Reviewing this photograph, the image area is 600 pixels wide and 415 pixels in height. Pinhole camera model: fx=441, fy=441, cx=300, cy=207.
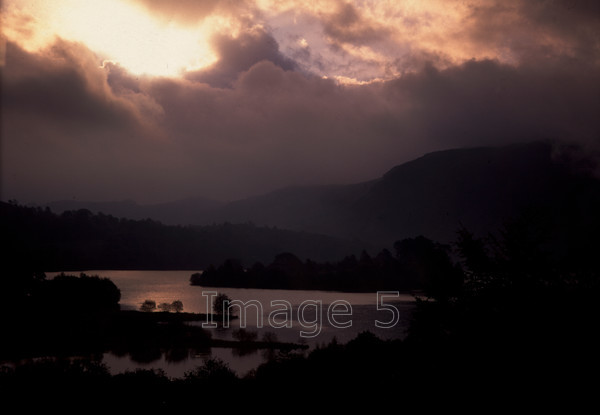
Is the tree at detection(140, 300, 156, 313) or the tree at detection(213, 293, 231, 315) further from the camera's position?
the tree at detection(140, 300, 156, 313)

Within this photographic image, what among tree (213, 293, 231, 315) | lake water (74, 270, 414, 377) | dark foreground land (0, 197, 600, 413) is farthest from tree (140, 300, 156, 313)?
dark foreground land (0, 197, 600, 413)

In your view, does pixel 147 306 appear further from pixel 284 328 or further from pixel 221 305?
pixel 284 328

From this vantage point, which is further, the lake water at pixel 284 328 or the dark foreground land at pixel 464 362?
the lake water at pixel 284 328

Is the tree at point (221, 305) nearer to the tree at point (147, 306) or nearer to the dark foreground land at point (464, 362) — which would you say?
the tree at point (147, 306)

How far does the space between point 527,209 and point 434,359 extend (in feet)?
28.8

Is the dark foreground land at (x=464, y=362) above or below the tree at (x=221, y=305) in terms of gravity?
above

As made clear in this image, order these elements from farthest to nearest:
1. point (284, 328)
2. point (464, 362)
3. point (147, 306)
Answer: point (147, 306)
point (284, 328)
point (464, 362)

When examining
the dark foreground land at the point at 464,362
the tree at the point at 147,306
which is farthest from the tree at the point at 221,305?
the dark foreground land at the point at 464,362

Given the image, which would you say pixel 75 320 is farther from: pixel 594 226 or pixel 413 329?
pixel 594 226

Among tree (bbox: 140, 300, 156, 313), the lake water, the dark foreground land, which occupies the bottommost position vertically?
the lake water

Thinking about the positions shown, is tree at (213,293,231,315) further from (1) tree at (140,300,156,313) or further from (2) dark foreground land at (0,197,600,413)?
(2) dark foreground land at (0,197,600,413)

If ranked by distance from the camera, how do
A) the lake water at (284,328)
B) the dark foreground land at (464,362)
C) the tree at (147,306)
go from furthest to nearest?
1. the tree at (147,306)
2. the lake water at (284,328)
3. the dark foreground land at (464,362)

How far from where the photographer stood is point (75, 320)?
74188 millimetres

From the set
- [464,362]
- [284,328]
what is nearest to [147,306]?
[284,328]
